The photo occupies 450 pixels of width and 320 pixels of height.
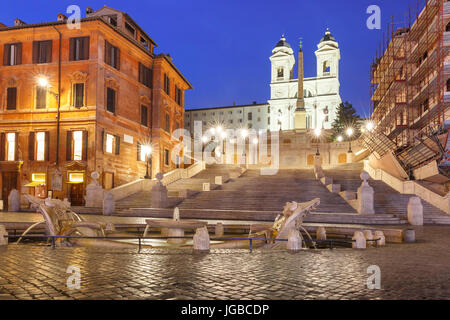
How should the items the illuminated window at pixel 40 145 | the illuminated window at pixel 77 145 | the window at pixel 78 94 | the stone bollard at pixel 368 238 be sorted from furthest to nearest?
1. the illuminated window at pixel 40 145
2. the window at pixel 78 94
3. the illuminated window at pixel 77 145
4. the stone bollard at pixel 368 238

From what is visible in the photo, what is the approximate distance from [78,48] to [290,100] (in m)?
72.6

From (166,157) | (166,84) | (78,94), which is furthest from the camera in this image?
(166,84)

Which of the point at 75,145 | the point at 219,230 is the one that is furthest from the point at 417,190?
the point at 75,145

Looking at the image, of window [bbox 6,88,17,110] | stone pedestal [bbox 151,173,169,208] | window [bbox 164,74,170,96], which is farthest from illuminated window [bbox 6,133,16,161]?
window [bbox 164,74,170,96]

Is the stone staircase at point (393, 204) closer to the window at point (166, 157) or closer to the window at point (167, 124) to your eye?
the window at point (166, 157)

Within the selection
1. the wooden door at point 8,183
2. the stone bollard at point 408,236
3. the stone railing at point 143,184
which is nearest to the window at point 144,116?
the stone railing at point 143,184

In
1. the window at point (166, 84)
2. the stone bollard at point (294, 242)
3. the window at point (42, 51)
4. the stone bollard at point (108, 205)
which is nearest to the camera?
the stone bollard at point (294, 242)

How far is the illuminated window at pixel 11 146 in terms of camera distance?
101ft

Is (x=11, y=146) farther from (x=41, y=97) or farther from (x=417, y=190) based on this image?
(x=417, y=190)

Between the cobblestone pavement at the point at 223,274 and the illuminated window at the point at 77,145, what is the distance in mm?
20586

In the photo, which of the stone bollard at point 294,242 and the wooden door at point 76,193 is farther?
the wooden door at point 76,193

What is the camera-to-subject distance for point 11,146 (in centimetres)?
3078
